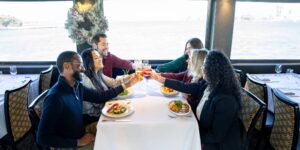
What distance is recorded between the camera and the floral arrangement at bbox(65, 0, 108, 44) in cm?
359

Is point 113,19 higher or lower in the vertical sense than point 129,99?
higher

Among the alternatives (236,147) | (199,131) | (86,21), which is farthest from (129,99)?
(86,21)

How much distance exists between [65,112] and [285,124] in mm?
1910

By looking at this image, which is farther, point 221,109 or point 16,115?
point 16,115

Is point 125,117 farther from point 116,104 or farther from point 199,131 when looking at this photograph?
point 199,131

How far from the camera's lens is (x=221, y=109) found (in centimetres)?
185

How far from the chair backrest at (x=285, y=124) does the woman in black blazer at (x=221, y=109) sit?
429 millimetres

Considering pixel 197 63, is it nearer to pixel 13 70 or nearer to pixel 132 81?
pixel 132 81

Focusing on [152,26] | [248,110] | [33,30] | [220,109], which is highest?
[152,26]

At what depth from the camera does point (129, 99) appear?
2410mm

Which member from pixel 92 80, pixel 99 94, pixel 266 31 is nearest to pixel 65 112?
pixel 99 94

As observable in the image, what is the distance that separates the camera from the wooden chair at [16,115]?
234cm

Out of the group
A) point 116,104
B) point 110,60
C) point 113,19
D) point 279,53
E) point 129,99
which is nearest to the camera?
point 116,104

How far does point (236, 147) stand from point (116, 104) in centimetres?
110
